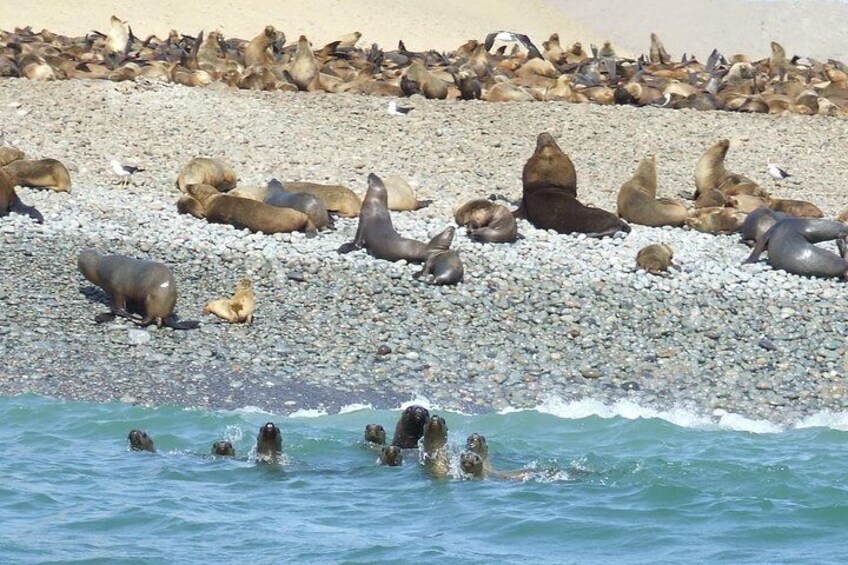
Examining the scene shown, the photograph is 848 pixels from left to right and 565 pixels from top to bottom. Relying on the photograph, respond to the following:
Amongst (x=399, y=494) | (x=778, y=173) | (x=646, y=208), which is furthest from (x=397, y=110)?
(x=399, y=494)

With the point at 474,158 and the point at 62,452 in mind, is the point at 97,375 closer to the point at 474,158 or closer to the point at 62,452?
the point at 62,452

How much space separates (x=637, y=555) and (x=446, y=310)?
192 inches

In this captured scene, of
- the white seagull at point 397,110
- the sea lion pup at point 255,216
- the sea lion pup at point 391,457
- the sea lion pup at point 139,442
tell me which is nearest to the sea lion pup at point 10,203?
the sea lion pup at point 255,216

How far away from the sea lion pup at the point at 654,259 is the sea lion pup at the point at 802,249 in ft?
3.03

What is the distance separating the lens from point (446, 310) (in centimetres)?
1108

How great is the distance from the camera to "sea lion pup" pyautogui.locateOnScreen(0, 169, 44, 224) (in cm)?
1240

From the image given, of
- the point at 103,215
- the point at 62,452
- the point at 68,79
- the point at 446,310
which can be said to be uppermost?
the point at 68,79

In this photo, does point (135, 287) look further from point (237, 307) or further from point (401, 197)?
point (401, 197)

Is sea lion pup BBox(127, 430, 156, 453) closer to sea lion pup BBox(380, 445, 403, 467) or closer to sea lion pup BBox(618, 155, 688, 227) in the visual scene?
sea lion pup BBox(380, 445, 403, 467)

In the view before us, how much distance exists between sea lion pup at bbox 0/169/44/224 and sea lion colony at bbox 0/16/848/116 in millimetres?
6354

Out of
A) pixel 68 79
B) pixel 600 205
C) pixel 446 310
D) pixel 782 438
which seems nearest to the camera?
pixel 782 438

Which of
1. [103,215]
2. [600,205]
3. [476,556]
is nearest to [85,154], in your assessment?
[103,215]

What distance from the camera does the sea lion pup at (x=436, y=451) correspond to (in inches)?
290

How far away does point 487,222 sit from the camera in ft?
A: 42.6
